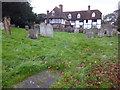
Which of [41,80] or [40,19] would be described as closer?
[41,80]

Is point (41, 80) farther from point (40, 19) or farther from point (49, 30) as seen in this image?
point (40, 19)

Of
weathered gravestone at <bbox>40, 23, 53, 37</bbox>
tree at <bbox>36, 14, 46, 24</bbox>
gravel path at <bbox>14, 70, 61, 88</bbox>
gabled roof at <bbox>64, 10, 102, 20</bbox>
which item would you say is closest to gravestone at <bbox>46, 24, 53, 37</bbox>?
weathered gravestone at <bbox>40, 23, 53, 37</bbox>

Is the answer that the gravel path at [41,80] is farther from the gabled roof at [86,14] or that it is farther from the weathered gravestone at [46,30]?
the gabled roof at [86,14]

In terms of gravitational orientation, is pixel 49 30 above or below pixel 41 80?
above

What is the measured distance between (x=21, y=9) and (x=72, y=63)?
22.5 metres

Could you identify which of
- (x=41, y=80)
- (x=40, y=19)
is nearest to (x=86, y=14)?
(x=40, y=19)

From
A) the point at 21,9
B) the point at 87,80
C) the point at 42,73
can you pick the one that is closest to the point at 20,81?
the point at 42,73

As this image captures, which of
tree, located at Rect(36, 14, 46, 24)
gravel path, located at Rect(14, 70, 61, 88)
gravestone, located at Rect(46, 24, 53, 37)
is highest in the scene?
tree, located at Rect(36, 14, 46, 24)

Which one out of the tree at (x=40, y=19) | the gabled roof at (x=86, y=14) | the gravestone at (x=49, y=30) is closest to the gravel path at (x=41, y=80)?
the gravestone at (x=49, y=30)

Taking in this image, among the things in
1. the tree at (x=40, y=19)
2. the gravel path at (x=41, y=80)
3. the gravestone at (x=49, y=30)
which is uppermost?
the tree at (x=40, y=19)

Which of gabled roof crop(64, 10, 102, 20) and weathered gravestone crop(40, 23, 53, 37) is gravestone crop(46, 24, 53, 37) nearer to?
weathered gravestone crop(40, 23, 53, 37)

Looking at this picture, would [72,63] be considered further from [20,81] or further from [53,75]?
[20,81]

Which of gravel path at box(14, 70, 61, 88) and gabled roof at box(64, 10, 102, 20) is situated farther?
gabled roof at box(64, 10, 102, 20)

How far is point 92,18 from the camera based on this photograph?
4459 centimetres
